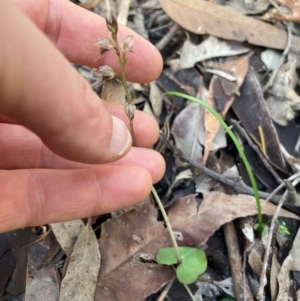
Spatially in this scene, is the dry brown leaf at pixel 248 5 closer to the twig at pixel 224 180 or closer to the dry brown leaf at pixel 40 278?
the twig at pixel 224 180

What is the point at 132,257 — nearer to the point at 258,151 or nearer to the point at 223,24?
the point at 258,151

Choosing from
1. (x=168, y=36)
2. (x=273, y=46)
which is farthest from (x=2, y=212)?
(x=273, y=46)

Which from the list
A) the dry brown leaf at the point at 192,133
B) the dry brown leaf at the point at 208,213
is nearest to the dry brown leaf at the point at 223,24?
the dry brown leaf at the point at 192,133

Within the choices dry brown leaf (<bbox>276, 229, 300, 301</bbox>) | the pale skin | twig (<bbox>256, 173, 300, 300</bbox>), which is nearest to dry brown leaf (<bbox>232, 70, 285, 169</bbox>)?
twig (<bbox>256, 173, 300, 300</bbox>)

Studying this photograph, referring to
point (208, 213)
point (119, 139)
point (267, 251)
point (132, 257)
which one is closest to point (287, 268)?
point (267, 251)

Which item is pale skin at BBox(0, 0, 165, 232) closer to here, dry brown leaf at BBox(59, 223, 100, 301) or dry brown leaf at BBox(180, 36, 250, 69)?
dry brown leaf at BBox(59, 223, 100, 301)
